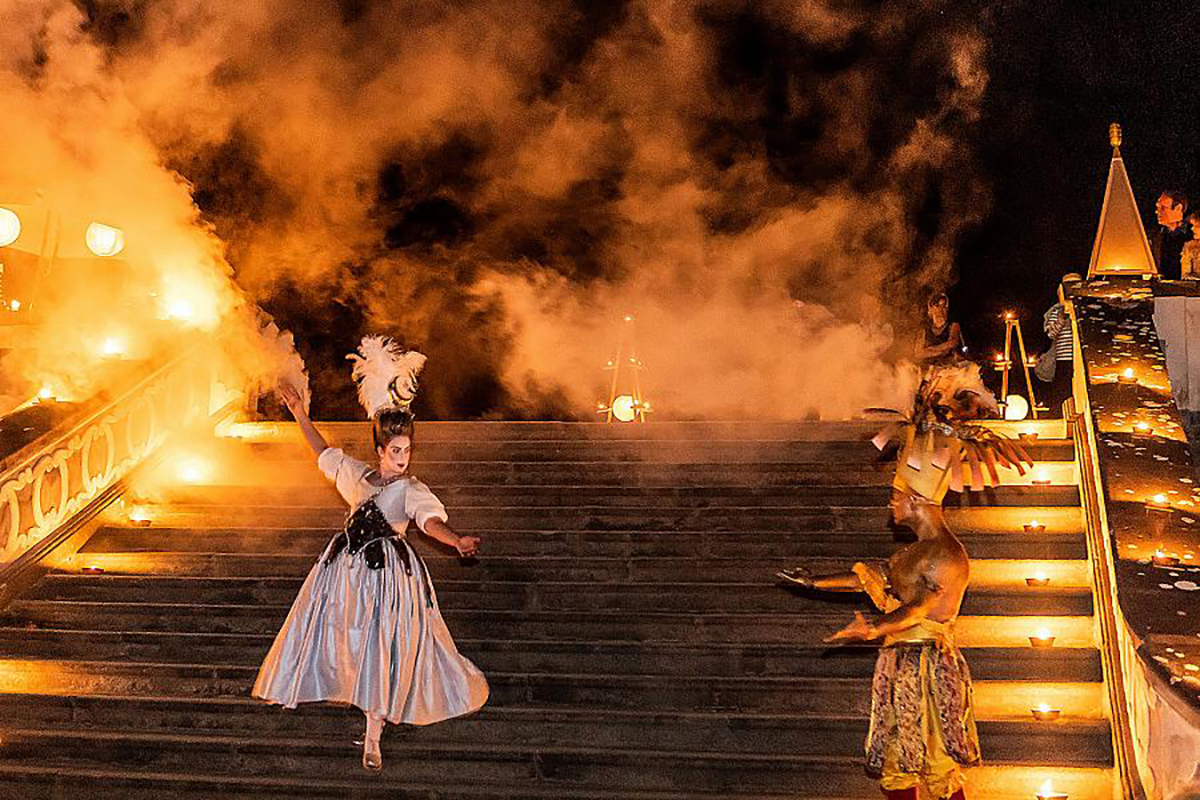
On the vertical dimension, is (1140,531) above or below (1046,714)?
above

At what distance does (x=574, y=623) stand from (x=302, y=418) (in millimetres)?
2160

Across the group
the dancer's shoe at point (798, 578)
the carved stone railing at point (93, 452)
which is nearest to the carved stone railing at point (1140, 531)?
the dancer's shoe at point (798, 578)

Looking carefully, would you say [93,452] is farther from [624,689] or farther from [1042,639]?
[1042,639]

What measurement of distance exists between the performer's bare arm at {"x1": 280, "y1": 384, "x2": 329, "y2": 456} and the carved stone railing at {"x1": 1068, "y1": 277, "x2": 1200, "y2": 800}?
176 inches

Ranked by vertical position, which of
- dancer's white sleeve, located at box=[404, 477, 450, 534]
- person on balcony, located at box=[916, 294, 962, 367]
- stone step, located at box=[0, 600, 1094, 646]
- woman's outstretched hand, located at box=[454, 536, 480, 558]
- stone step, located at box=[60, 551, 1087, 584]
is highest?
person on balcony, located at box=[916, 294, 962, 367]

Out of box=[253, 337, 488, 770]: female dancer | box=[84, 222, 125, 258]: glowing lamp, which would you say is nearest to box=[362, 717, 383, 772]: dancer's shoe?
box=[253, 337, 488, 770]: female dancer

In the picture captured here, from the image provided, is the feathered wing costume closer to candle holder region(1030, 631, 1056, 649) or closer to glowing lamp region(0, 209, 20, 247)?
candle holder region(1030, 631, 1056, 649)

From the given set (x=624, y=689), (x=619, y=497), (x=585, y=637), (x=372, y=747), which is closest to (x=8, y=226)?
(x=619, y=497)

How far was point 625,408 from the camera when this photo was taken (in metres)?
14.7

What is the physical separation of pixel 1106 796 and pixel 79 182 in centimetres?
1116

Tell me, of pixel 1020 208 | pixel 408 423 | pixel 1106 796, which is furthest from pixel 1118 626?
pixel 1020 208

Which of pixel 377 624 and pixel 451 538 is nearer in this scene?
pixel 451 538

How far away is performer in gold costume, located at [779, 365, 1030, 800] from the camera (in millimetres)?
5434

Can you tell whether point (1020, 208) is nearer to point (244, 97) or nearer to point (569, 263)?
point (569, 263)
